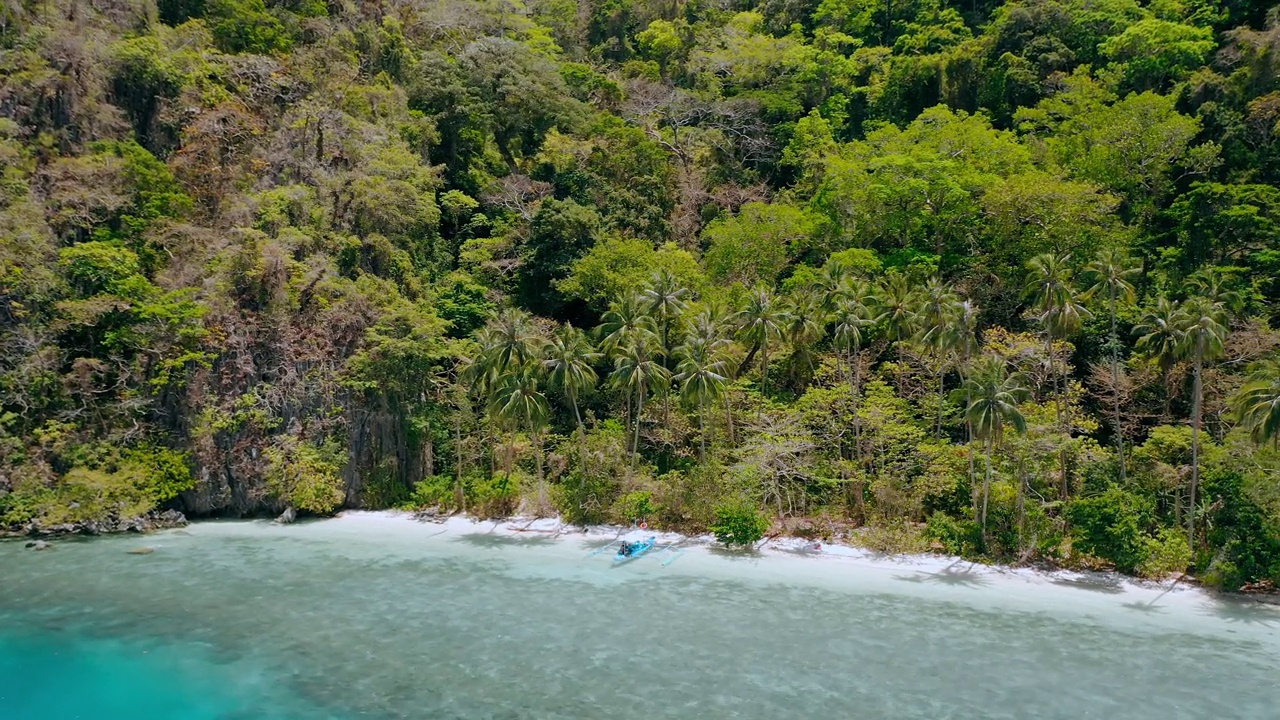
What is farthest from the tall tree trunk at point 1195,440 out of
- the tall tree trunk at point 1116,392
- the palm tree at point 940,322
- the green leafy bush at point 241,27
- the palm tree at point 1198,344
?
the green leafy bush at point 241,27

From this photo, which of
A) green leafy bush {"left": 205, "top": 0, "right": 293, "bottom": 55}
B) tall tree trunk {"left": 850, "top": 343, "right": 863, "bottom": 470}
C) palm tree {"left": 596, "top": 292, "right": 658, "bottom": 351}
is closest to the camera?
tall tree trunk {"left": 850, "top": 343, "right": 863, "bottom": 470}

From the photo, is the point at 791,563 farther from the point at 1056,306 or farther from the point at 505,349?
the point at 505,349

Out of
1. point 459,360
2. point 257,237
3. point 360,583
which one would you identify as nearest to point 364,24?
point 257,237

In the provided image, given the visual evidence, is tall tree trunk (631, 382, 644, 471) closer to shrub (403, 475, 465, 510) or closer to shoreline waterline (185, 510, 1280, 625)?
shoreline waterline (185, 510, 1280, 625)

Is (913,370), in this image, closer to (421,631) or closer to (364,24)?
(421,631)

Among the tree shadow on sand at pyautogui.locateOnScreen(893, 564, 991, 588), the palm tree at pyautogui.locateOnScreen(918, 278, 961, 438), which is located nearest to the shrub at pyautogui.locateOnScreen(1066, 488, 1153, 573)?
the tree shadow on sand at pyautogui.locateOnScreen(893, 564, 991, 588)

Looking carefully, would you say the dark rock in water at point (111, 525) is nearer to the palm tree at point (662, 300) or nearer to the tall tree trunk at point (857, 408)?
the palm tree at point (662, 300)
